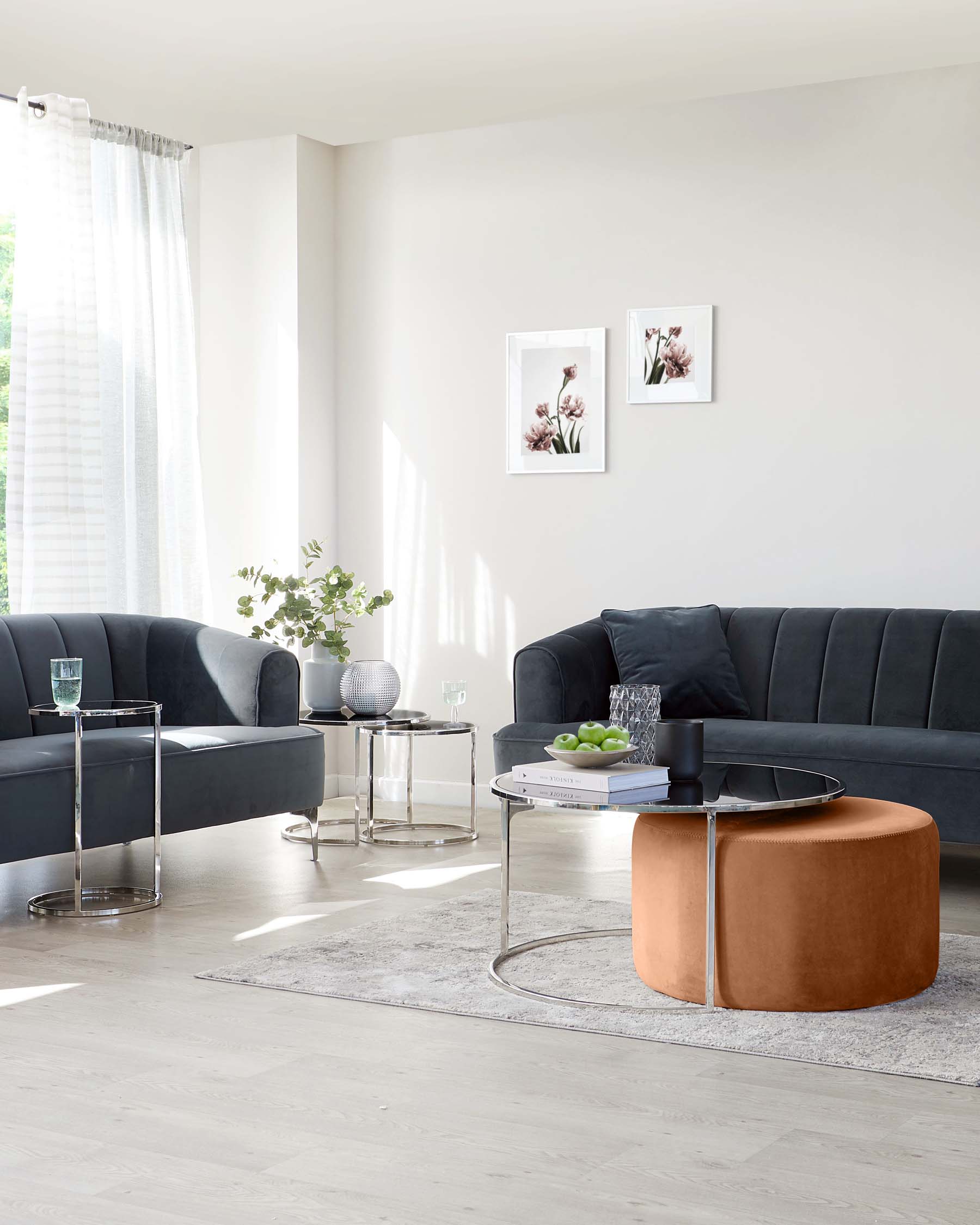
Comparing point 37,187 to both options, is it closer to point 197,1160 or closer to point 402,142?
point 402,142

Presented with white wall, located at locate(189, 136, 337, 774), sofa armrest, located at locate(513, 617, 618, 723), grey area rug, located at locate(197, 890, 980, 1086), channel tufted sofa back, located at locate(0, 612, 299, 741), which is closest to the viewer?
grey area rug, located at locate(197, 890, 980, 1086)

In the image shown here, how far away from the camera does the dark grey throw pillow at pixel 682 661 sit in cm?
532

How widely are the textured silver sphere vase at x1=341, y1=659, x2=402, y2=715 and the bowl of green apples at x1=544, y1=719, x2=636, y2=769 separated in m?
1.98

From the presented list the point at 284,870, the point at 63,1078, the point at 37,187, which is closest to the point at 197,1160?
the point at 63,1078

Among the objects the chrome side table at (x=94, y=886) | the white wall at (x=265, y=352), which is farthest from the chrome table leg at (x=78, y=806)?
the white wall at (x=265, y=352)

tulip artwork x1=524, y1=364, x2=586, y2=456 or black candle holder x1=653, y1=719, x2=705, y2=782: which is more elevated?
tulip artwork x1=524, y1=364, x2=586, y2=456

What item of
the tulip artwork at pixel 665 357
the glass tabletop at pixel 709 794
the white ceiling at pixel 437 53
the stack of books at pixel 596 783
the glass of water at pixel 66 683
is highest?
the white ceiling at pixel 437 53

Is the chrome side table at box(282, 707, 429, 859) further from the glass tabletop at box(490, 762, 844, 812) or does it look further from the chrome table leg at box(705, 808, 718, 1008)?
the chrome table leg at box(705, 808, 718, 1008)

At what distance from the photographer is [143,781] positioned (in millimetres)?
4453

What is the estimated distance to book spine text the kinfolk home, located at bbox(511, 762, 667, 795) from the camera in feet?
11.0

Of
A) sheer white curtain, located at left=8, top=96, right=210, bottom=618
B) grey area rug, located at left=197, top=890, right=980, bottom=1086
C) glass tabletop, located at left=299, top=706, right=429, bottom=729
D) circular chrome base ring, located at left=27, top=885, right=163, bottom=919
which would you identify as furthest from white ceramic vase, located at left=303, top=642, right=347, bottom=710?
grey area rug, located at left=197, top=890, right=980, bottom=1086

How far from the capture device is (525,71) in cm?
521

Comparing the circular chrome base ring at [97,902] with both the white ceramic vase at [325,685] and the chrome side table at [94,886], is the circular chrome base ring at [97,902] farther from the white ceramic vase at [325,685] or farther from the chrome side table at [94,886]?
the white ceramic vase at [325,685]

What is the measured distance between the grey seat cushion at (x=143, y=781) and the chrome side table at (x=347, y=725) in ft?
0.78
